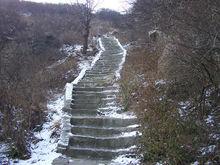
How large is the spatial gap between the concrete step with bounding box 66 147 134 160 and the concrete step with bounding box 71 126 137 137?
69 centimetres

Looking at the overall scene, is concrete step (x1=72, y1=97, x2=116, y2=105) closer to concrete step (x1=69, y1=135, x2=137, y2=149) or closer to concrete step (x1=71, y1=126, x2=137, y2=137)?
concrete step (x1=71, y1=126, x2=137, y2=137)

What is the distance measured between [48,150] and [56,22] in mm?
27715

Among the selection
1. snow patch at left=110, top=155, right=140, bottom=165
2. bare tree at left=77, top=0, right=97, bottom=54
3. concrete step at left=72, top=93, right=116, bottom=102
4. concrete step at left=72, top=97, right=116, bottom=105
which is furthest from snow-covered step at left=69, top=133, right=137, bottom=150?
bare tree at left=77, top=0, right=97, bottom=54

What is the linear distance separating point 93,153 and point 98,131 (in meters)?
0.88

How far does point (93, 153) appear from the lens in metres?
9.70

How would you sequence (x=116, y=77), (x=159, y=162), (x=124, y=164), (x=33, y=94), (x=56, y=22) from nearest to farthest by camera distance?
(x=159, y=162), (x=124, y=164), (x=33, y=94), (x=116, y=77), (x=56, y=22)

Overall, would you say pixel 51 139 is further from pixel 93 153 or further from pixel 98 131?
pixel 93 153

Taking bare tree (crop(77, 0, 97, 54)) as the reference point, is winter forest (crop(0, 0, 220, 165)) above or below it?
below

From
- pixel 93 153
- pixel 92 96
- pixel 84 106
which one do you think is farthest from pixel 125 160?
pixel 92 96

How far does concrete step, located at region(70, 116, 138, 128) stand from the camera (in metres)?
10.5

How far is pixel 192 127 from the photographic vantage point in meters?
8.54

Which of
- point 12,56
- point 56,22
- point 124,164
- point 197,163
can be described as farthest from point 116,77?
point 56,22

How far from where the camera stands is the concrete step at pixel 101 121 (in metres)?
10.5

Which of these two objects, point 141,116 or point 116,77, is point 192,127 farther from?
point 116,77
